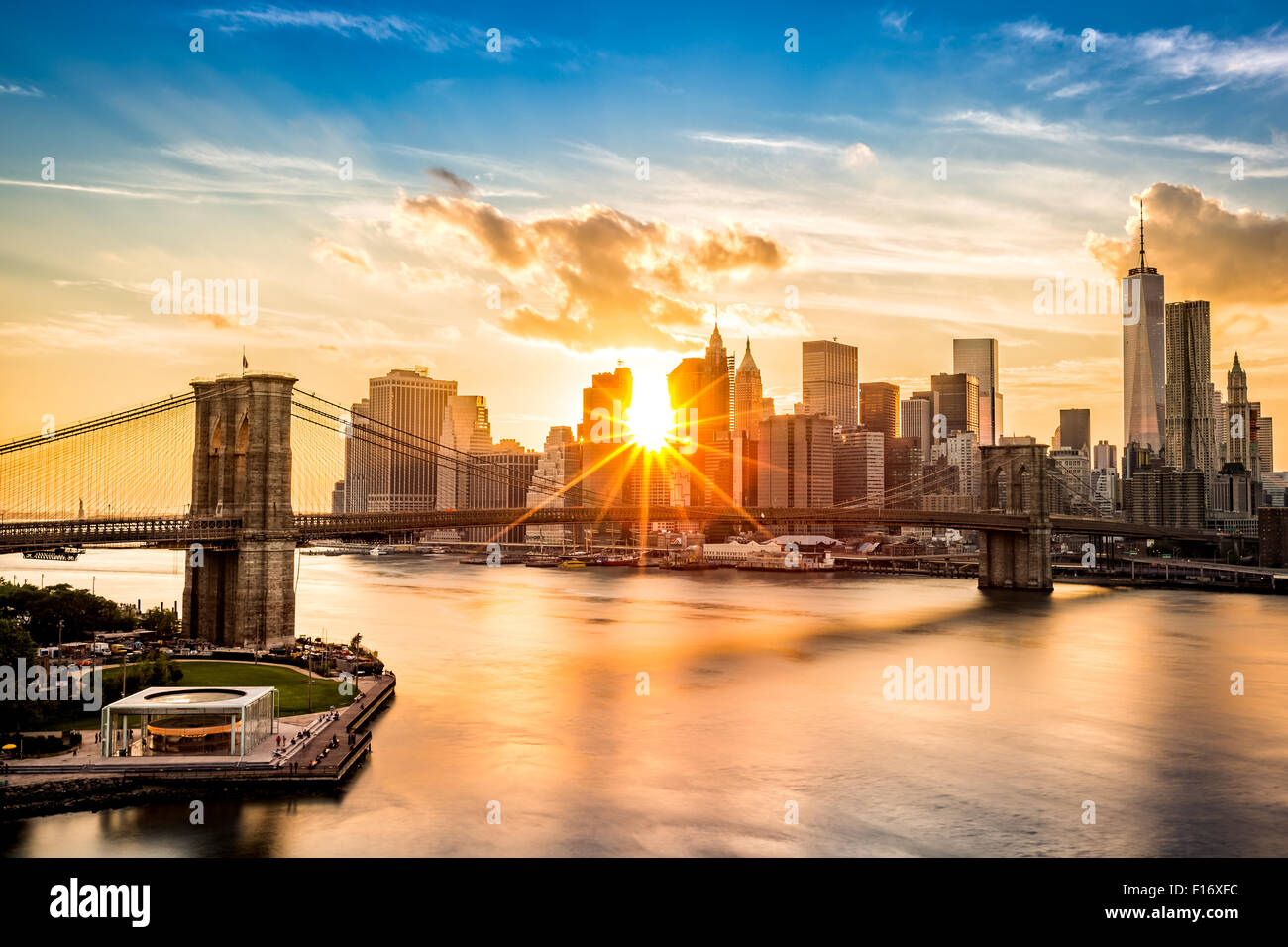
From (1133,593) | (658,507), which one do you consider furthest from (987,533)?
(658,507)

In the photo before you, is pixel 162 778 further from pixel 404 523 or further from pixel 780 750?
pixel 404 523

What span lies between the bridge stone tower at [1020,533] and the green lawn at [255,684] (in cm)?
6532

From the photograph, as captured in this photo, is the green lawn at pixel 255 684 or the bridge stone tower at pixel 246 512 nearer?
the green lawn at pixel 255 684

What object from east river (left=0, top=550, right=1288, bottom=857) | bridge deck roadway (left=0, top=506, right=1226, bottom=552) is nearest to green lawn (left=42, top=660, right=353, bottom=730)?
east river (left=0, top=550, right=1288, bottom=857)

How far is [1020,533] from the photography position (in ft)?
279

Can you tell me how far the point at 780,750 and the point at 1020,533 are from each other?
6397 cm

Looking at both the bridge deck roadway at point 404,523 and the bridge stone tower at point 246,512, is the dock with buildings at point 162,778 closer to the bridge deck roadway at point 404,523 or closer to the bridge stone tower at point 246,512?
the bridge stone tower at point 246,512

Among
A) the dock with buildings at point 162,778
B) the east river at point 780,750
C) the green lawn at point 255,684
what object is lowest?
the east river at point 780,750

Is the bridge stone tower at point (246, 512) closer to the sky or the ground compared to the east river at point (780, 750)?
closer to the sky

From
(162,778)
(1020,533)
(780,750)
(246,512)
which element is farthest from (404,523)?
(1020,533)

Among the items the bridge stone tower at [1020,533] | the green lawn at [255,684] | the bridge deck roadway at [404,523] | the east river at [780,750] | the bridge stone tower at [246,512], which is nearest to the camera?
the east river at [780,750]

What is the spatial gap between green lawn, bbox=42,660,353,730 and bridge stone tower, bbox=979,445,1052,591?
65.3 meters

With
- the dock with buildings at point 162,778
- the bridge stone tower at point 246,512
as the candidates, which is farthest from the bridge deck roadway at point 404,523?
the dock with buildings at point 162,778

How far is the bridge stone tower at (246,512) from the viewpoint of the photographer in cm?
3881
